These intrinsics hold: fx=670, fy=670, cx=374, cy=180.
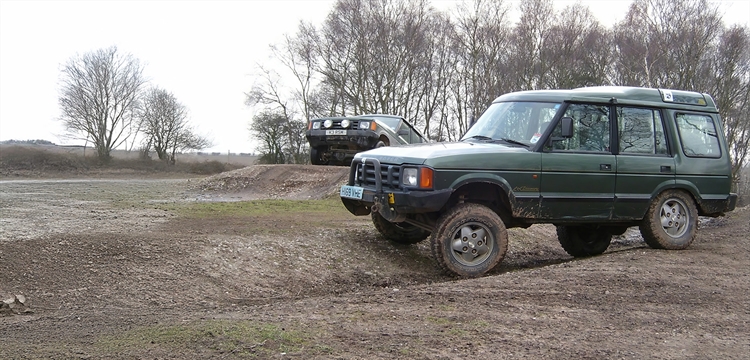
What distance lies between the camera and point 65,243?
774 centimetres

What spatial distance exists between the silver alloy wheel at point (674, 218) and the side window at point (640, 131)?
28.9 inches

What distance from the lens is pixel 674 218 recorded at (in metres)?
9.09

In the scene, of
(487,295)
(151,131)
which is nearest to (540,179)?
(487,295)

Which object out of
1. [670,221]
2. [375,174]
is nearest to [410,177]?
[375,174]

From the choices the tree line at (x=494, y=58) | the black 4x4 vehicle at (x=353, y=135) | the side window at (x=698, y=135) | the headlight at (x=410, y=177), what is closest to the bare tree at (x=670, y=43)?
the tree line at (x=494, y=58)

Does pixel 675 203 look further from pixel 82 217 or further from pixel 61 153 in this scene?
pixel 61 153

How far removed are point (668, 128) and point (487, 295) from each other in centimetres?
450

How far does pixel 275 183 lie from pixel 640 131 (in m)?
11.5

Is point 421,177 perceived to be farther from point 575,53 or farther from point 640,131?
point 575,53

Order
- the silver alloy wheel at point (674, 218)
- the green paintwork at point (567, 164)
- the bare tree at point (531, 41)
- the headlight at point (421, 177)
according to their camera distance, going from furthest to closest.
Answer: the bare tree at point (531, 41) < the silver alloy wheel at point (674, 218) < the green paintwork at point (567, 164) < the headlight at point (421, 177)

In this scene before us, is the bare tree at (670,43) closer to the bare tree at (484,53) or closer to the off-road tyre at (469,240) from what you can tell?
the bare tree at (484,53)

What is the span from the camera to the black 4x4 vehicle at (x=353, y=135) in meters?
16.5

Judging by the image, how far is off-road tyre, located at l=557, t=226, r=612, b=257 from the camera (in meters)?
10.2

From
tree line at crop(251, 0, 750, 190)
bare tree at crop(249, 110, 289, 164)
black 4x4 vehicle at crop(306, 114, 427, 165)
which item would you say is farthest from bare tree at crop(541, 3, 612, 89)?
black 4x4 vehicle at crop(306, 114, 427, 165)
